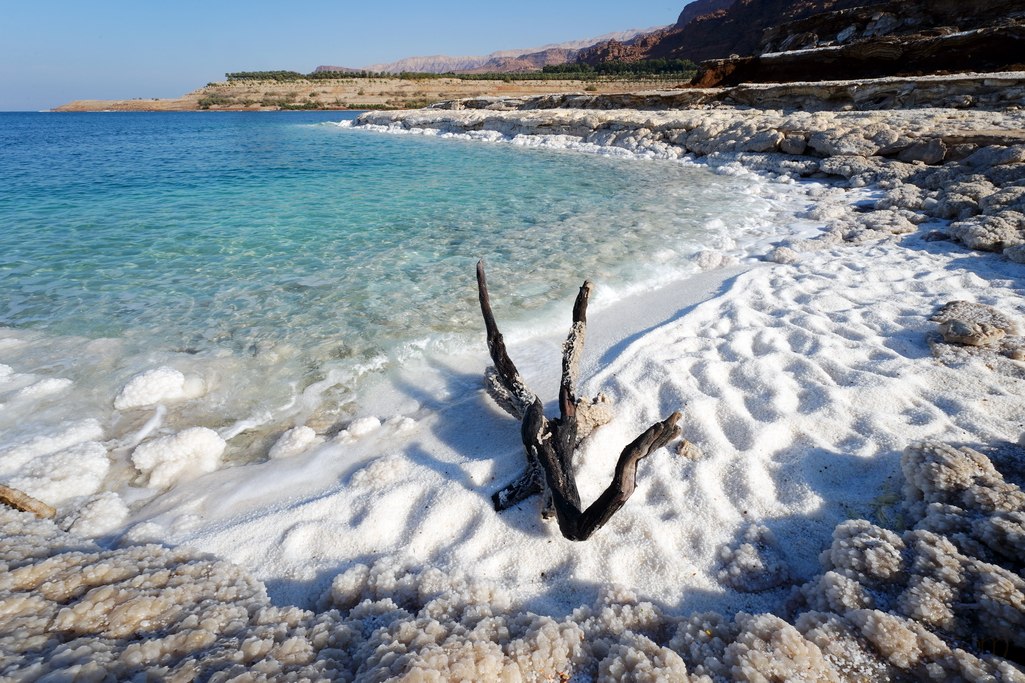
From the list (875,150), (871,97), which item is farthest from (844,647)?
(871,97)

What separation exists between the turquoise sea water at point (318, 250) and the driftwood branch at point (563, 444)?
140 centimetres

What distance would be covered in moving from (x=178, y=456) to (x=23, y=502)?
70 centimetres

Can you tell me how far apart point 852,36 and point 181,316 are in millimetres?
31477

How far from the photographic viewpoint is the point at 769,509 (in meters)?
2.27

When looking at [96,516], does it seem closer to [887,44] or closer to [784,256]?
[784,256]

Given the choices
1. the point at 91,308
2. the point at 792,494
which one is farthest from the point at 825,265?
the point at 91,308

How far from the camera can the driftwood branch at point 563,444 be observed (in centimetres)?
192

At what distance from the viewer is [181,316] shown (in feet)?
15.7

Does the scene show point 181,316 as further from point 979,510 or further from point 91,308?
point 979,510

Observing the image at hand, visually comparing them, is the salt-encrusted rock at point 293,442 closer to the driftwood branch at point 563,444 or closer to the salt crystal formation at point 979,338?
the driftwood branch at point 563,444

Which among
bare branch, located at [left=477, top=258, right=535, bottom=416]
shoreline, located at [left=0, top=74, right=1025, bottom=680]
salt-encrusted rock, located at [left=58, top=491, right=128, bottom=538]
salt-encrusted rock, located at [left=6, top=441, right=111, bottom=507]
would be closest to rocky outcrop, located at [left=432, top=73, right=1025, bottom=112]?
shoreline, located at [left=0, top=74, right=1025, bottom=680]

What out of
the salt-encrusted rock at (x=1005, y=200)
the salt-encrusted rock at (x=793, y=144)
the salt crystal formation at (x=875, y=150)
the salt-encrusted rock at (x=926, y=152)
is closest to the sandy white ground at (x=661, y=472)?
the salt-encrusted rock at (x=1005, y=200)

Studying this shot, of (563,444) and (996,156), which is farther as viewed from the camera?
(996,156)

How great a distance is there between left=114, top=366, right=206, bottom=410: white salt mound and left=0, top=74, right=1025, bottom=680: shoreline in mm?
1274
